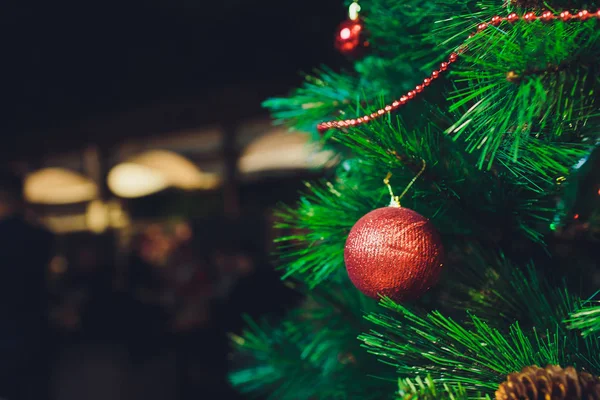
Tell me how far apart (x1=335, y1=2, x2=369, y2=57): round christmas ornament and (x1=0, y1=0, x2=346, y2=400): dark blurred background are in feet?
0.48

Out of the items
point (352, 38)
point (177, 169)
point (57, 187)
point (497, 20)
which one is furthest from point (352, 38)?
point (57, 187)

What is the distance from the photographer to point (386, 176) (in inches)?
18.3

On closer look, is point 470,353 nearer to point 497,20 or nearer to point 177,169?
point 497,20

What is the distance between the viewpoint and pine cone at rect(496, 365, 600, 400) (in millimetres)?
308

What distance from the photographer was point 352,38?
0.59 m

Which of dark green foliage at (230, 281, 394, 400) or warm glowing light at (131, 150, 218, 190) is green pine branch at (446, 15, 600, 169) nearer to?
dark green foliage at (230, 281, 394, 400)

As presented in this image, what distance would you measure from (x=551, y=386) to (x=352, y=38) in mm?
447

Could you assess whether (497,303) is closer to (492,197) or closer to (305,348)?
(492,197)

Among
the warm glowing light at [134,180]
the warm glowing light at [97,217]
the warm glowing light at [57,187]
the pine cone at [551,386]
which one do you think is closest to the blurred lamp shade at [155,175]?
the warm glowing light at [134,180]

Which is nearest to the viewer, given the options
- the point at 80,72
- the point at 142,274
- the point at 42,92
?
the point at 142,274

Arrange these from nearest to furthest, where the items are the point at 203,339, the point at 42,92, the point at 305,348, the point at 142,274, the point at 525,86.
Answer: the point at 525,86, the point at 305,348, the point at 203,339, the point at 142,274, the point at 42,92

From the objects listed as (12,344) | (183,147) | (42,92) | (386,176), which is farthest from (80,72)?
(386,176)

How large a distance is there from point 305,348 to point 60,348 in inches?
94.1

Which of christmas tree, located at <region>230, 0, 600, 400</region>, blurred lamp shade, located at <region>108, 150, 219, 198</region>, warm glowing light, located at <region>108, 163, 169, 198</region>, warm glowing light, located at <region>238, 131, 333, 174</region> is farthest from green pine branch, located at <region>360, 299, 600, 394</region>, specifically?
warm glowing light, located at <region>108, 163, 169, 198</region>
